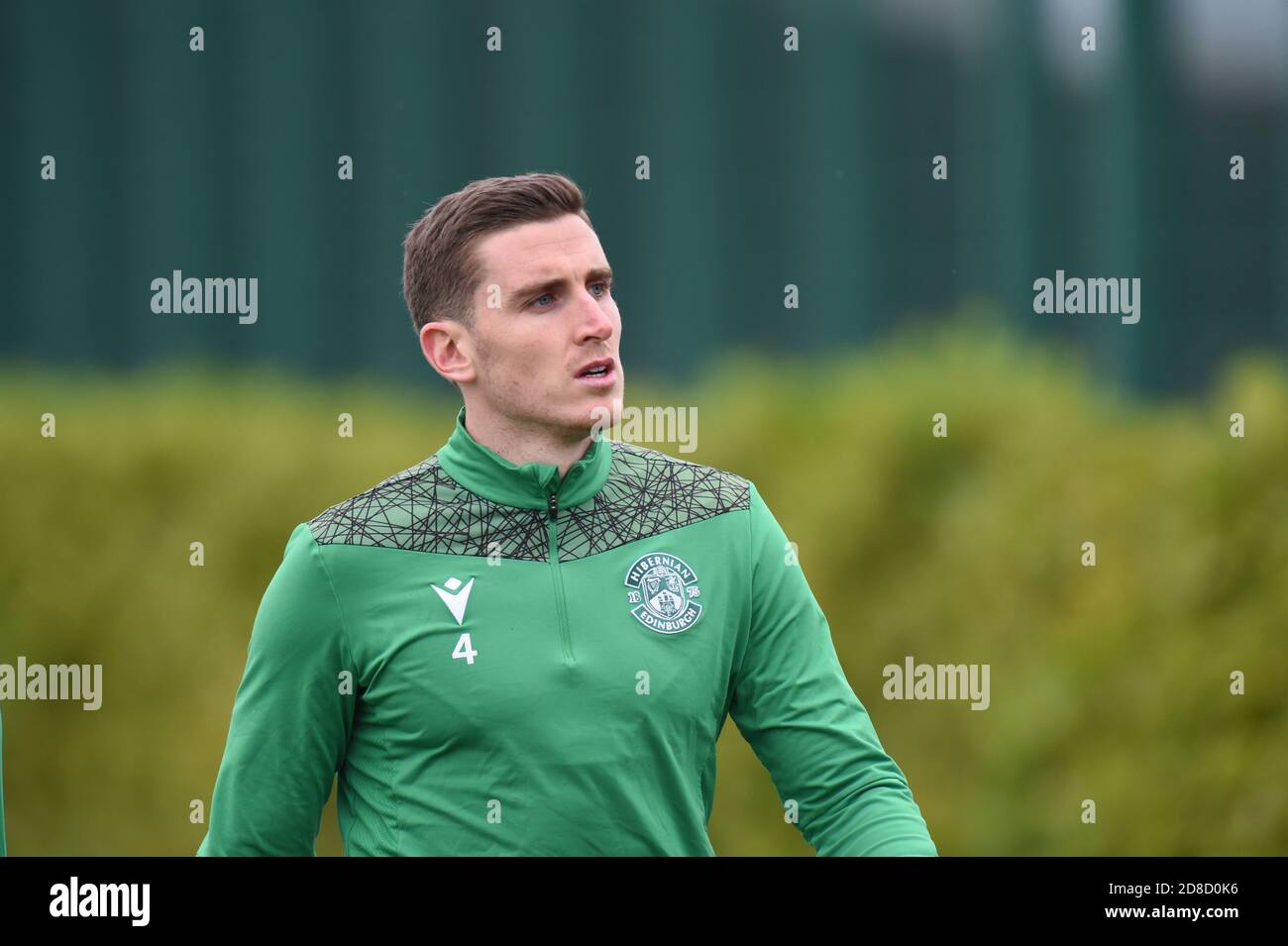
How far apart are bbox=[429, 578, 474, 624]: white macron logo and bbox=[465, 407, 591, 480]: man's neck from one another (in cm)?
29

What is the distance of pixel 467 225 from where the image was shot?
11.9 feet

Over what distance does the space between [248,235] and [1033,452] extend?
18.6ft

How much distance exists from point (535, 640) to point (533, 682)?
81mm

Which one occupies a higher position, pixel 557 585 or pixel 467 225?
pixel 467 225

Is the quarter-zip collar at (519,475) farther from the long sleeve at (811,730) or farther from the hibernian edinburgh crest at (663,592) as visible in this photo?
the long sleeve at (811,730)

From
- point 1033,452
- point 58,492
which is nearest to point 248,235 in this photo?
point 58,492

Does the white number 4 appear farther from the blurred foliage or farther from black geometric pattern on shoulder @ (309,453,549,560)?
the blurred foliage

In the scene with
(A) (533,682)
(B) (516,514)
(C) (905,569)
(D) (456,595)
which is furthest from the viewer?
(C) (905,569)

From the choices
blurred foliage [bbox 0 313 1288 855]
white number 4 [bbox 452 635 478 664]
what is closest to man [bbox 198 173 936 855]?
white number 4 [bbox 452 635 478 664]

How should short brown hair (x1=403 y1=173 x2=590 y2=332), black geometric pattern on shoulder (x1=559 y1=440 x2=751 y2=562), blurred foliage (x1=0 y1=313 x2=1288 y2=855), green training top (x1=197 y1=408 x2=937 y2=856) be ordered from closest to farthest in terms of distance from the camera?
green training top (x1=197 y1=408 x2=937 y2=856), black geometric pattern on shoulder (x1=559 y1=440 x2=751 y2=562), short brown hair (x1=403 y1=173 x2=590 y2=332), blurred foliage (x1=0 y1=313 x2=1288 y2=855)

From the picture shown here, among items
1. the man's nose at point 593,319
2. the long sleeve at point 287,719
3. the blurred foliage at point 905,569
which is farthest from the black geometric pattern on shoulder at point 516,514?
the blurred foliage at point 905,569

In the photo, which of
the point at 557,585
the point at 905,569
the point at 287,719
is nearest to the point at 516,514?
the point at 557,585

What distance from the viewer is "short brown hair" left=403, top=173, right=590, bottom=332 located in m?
3.62

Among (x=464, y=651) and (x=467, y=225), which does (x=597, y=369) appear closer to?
(x=467, y=225)
